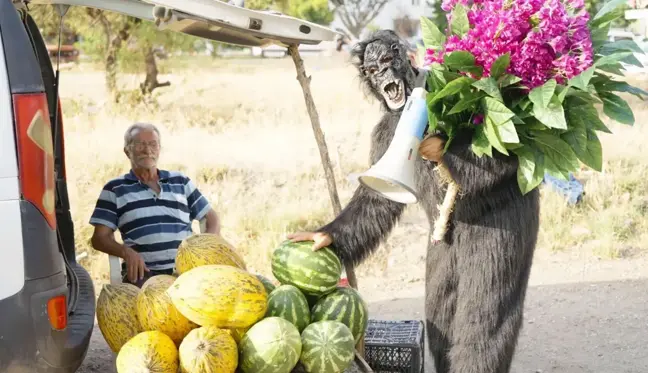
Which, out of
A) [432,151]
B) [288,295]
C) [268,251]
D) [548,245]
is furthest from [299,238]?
[548,245]

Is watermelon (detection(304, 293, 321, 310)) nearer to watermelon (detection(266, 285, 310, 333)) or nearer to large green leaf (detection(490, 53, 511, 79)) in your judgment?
watermelon (detection(266, 285, 310, 333))

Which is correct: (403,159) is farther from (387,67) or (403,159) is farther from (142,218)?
(142,218)

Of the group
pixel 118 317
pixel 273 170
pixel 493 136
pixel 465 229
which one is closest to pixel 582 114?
pixel 493 136

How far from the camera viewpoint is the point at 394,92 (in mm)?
3883

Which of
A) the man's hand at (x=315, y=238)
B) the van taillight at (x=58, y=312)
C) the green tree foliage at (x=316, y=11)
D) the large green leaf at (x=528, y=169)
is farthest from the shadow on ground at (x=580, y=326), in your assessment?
the green tree foliage at (x=316, y=11)

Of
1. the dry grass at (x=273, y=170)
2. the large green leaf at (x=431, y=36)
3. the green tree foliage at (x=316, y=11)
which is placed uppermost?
the green tree foliage at (x=316, y=11)

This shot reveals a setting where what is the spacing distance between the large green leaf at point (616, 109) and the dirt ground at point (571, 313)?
240cm

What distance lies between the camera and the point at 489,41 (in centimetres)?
359

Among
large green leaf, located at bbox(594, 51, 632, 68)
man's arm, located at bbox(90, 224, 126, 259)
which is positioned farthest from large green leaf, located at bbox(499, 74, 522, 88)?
man's arm, located at bbox(90, 224, 126, 259)

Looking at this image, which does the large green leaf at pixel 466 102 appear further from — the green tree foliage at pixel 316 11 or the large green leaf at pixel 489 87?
the green tree foliage at pixel 316 11

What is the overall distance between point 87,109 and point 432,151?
37.9ft

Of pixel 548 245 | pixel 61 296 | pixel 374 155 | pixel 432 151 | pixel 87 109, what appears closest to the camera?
pixel 61 296

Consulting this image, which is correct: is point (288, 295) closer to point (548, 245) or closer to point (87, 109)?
point (548, 245)

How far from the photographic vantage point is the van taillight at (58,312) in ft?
10.1
